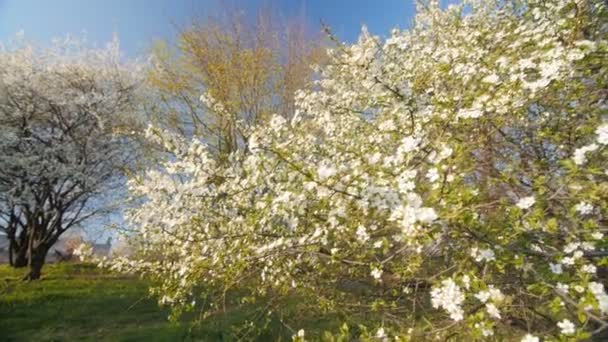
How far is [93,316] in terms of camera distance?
7.40 m

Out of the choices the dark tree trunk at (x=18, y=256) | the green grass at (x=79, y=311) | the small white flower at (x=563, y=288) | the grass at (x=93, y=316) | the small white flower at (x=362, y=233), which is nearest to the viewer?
the small white flower at (x=563, y=288)

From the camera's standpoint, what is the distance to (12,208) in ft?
38.5

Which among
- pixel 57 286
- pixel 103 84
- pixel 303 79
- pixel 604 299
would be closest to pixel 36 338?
pixel 57 286

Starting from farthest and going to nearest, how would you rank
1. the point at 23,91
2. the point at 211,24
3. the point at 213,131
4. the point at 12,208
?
1. the point at 211,24
2. the point at 213,131
3. the point at 12,208
4. the point at 23,91

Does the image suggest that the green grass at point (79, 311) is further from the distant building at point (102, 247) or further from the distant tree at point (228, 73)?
the distant tree at point (228, 73)

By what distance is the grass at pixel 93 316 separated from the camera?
19.9ft

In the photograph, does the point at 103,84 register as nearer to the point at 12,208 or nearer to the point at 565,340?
the point at 12,208

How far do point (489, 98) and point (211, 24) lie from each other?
502 inches

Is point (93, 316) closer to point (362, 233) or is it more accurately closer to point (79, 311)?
point (79, 311)

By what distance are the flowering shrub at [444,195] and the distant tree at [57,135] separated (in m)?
7.65

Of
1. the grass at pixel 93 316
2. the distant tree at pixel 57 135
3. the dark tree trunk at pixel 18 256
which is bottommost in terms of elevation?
the grass at pixel 93 316

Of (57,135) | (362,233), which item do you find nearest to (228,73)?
(57,135)

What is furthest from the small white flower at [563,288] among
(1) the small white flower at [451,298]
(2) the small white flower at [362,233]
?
(2) the small white flower at [362,233]

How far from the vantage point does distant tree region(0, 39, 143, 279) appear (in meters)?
10.7
